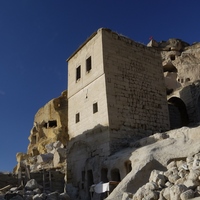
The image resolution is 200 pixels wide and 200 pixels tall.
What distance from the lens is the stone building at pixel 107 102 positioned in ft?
42.8

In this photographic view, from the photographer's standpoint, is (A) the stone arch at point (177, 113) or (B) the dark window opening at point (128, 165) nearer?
(B) the dark window opening at point (128, 165)

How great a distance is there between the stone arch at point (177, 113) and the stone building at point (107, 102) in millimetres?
4139

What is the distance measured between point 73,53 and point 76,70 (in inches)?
48.4

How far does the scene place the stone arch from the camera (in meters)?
19.3

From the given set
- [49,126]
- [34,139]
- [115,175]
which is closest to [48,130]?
[49,126]

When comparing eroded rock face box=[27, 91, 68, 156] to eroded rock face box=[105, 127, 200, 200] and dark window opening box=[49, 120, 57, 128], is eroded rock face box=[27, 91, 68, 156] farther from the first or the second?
eroded rock face box=[105, 127, 200, 200]

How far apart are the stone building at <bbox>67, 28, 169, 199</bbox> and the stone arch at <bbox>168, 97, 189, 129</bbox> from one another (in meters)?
4.14

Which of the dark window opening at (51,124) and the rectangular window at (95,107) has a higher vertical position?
the dark window opening at (51,124)

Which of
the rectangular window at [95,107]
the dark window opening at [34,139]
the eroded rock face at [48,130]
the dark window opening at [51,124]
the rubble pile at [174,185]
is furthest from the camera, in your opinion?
the dark window opening at [34,139]

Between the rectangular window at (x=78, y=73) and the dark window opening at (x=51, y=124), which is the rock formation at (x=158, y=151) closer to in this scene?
the dark window opening at (x=51, y=124)

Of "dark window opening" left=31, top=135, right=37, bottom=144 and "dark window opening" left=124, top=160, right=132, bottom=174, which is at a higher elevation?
"dark window opening" left=31, top=135, right=37, bottom=144

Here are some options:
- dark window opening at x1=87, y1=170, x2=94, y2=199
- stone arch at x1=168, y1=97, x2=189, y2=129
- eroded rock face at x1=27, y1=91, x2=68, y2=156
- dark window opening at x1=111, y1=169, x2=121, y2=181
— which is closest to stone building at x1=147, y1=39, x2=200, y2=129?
stone arch at x1=168, y1=97, x2=189, y2=129

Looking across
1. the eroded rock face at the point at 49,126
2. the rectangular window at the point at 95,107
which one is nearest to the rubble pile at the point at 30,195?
the rectangular window at the point at 95,107

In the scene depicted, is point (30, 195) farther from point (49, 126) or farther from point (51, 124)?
point (51, 124)
